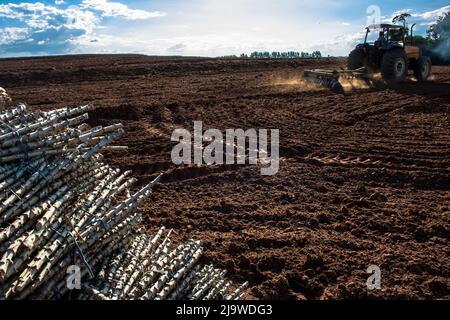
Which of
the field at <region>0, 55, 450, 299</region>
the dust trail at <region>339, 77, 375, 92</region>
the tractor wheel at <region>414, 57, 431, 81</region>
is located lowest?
the field at <region>0, 55, 450, 299</region>

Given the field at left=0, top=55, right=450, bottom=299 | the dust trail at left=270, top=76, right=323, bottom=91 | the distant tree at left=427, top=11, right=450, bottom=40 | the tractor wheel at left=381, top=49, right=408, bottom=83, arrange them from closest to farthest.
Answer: the field at left=0, top=55, right=450, bottom=299
the tractor wheel at left=381, top=49, right=408, bottom=83
the dust trail at left=270, top=76, right=323, bottom=91
the distant tree at left=427, top=11, right=450, bottom=40

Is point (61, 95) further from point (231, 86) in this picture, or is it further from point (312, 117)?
point (312, 117)

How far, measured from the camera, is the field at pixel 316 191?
13.4 feet

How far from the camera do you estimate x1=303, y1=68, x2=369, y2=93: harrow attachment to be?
1334 centimetres

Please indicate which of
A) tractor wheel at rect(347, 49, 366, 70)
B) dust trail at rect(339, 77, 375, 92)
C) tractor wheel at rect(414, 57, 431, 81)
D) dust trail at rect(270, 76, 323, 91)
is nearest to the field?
dust trail at rect(339, 77, 375, 92)

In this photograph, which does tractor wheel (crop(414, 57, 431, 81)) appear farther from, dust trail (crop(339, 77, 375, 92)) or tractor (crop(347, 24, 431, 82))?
dust trail (crop(339, 77, 375, 92))

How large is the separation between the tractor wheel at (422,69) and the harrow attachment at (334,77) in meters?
2.61

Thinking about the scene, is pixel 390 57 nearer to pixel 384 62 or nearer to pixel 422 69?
pixel 384 62

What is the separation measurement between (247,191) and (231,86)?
975cm

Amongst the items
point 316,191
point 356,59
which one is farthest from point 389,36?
point 316,191

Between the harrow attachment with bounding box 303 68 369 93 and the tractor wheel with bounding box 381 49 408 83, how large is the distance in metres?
0.69
